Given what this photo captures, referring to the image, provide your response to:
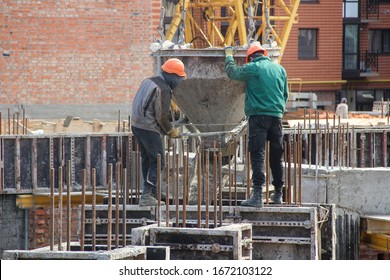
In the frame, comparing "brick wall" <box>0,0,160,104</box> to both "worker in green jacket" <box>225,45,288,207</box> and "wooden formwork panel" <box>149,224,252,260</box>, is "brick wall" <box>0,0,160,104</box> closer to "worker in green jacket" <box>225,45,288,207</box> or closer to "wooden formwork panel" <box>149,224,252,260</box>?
"worker in green jacket" <box>225,45,288,207</box>

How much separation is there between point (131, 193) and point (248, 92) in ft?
7.00

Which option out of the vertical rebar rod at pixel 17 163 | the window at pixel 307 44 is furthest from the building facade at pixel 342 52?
the vertical rebar rod at pixel 17 163

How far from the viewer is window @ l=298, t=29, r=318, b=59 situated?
53.9m

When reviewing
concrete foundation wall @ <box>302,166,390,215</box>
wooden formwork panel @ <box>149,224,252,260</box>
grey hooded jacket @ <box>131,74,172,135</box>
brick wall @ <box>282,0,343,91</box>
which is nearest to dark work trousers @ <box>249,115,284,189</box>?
grey hooded jacket @ <box>131,74,172,135</box>

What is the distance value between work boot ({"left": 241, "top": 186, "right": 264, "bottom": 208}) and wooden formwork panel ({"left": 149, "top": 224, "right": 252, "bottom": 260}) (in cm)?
109

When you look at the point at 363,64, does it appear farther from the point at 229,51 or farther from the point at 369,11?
the point at 229,51

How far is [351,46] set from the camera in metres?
56.3

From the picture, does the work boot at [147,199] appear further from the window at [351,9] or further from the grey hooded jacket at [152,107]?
the window at [351,9]

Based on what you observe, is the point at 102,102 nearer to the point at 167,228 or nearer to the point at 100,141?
the point at 100,141

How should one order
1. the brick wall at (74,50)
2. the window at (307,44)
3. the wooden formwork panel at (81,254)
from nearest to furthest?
the wooden formwork panel at (81,254) → the brick wall at (74,50) → the window at (307,44)

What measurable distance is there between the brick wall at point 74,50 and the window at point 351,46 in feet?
92.8

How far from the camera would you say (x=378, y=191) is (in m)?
17.6

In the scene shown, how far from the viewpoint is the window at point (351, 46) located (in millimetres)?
56125

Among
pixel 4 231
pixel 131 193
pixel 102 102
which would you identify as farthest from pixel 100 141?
pixel 102 102
